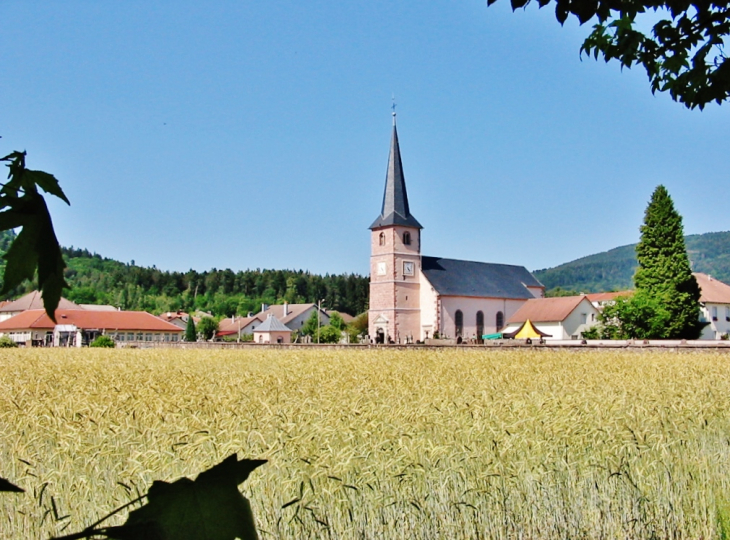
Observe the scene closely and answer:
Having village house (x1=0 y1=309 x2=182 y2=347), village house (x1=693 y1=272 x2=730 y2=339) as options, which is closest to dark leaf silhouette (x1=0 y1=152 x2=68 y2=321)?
village house (x1=0 y1=309 x2=182 y2=347)

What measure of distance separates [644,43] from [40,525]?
5226 mm

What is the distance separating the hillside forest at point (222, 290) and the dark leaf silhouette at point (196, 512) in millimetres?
131359

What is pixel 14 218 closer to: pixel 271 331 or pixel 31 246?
pixel 31 246

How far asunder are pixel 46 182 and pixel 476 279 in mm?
76602

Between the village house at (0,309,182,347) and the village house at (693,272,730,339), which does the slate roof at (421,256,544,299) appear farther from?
the village house at (0,309,182,347)

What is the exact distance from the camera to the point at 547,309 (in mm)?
68688

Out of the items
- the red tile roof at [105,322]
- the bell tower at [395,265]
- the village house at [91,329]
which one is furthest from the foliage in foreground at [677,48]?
the red tile roof at [105,322]

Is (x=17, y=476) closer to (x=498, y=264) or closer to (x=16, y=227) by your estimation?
(x=16, y=227)

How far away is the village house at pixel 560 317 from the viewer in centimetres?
6594

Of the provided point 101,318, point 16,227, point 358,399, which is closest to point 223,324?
point 101,318

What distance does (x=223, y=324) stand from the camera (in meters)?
128

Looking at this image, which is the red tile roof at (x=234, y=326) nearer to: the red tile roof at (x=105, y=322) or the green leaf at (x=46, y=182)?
the red tile roof at (x=105, y=322)

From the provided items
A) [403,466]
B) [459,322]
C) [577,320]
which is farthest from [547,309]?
[403,466]

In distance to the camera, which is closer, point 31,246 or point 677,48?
point 31,246
